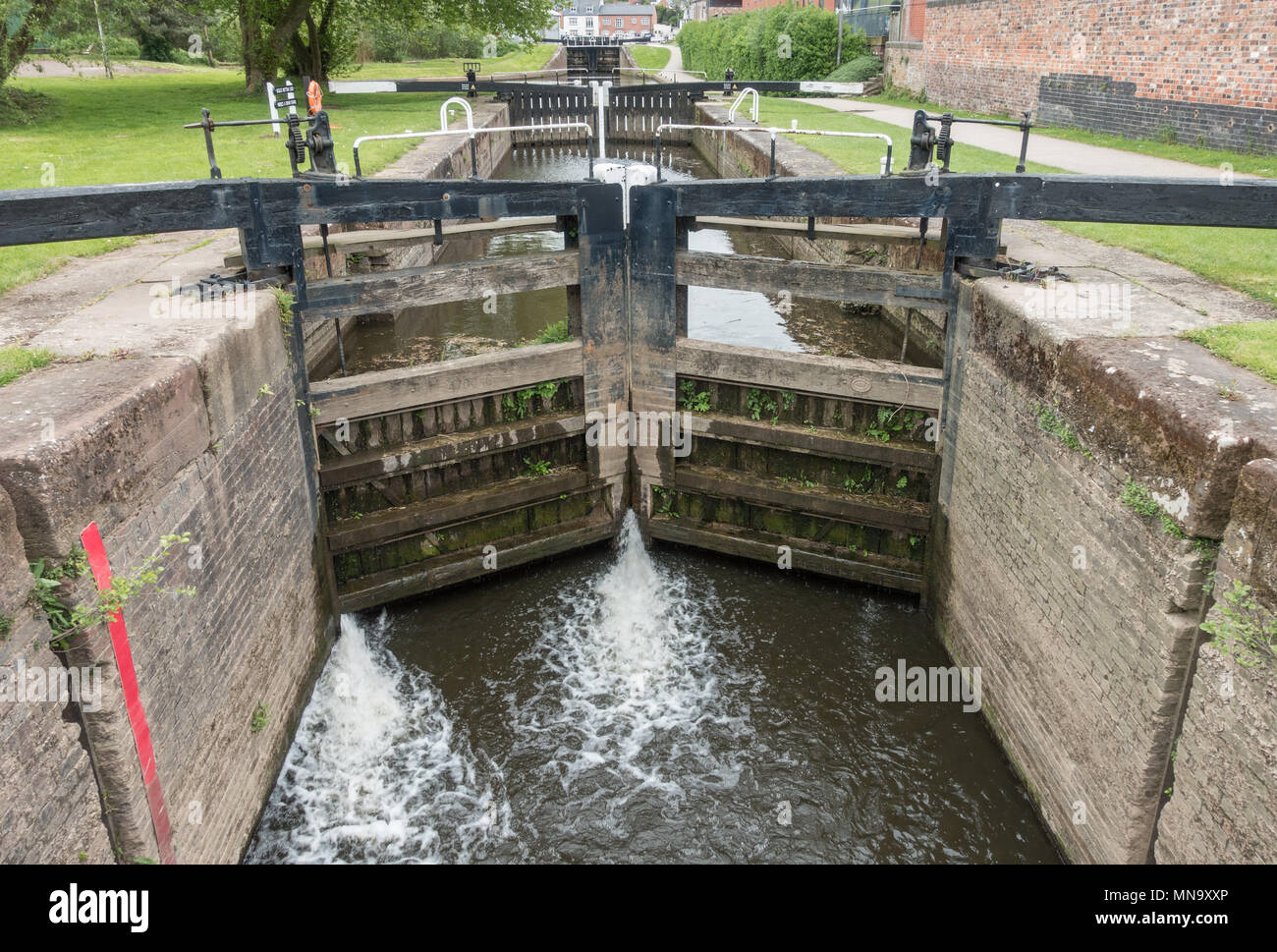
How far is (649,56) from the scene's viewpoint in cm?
6831

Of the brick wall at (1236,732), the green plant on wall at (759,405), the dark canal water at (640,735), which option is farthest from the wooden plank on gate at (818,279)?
the brick wall at (1236,732)

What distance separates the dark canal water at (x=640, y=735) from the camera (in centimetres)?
685

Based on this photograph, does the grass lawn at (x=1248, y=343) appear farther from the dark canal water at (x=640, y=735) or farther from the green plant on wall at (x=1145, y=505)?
the dark canal water at (x=640, y=735)

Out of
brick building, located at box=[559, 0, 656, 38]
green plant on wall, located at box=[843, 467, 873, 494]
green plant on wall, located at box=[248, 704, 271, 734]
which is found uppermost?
brick building, located at box=[559, 0, 656, 38]

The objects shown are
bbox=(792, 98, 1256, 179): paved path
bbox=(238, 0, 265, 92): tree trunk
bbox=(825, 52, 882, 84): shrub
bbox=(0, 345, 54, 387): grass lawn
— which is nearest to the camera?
bbox=(0, 345, 54, 387): grass lawn

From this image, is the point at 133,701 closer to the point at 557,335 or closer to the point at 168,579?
the point at 168,579

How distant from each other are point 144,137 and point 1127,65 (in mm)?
19659

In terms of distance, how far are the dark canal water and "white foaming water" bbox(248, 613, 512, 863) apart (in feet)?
0.06

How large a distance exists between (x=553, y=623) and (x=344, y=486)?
2496 millimetres

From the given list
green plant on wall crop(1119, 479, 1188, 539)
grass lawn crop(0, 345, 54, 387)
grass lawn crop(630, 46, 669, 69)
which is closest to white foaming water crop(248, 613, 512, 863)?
grass lawn crop(0, 345, 54, 387)

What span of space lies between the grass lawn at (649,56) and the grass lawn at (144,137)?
34.1 m

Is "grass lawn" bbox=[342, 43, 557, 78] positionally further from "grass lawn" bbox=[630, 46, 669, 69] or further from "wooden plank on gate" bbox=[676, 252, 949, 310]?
"wooden plank on gate" bbox=[676, 252, 949, 310]

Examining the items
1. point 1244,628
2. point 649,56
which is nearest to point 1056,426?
point 1244,628

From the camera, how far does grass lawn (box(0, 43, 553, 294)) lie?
41.0ft
